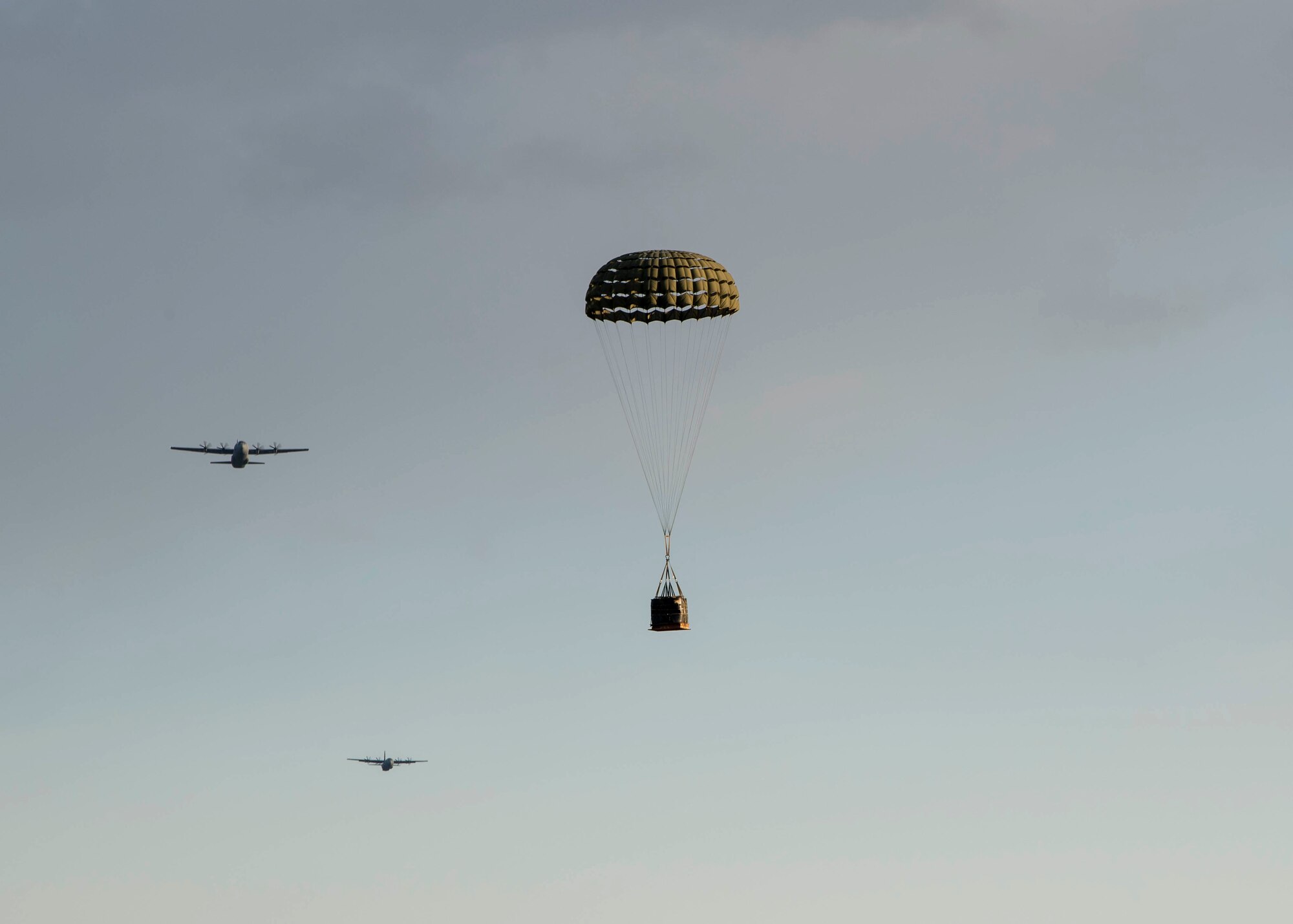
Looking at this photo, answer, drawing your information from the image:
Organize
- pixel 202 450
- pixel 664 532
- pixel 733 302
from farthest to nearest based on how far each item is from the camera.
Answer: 1. pixel 202 450
2. pixel 733 302
3. pixel 664 532

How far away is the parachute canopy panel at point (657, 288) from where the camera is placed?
87938mm

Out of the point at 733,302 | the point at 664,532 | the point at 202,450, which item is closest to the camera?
the point at 664,532

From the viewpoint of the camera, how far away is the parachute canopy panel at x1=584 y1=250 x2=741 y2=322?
87938 millimetres

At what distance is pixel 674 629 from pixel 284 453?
94750 millimetres

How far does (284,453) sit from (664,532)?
95.1m

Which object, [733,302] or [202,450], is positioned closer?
[733,302]

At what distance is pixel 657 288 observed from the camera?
87.8 m

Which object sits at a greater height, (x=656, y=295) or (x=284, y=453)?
(x=284, y=453)

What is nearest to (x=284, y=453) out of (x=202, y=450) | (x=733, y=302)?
(x=202, y=450)

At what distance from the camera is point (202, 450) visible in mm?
168875

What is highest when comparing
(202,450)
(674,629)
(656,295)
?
(202,450)

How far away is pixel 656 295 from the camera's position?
8781 centimetres

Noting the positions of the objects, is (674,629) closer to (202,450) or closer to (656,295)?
(656,295)

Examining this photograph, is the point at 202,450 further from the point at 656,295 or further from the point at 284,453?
the point at 656,295
